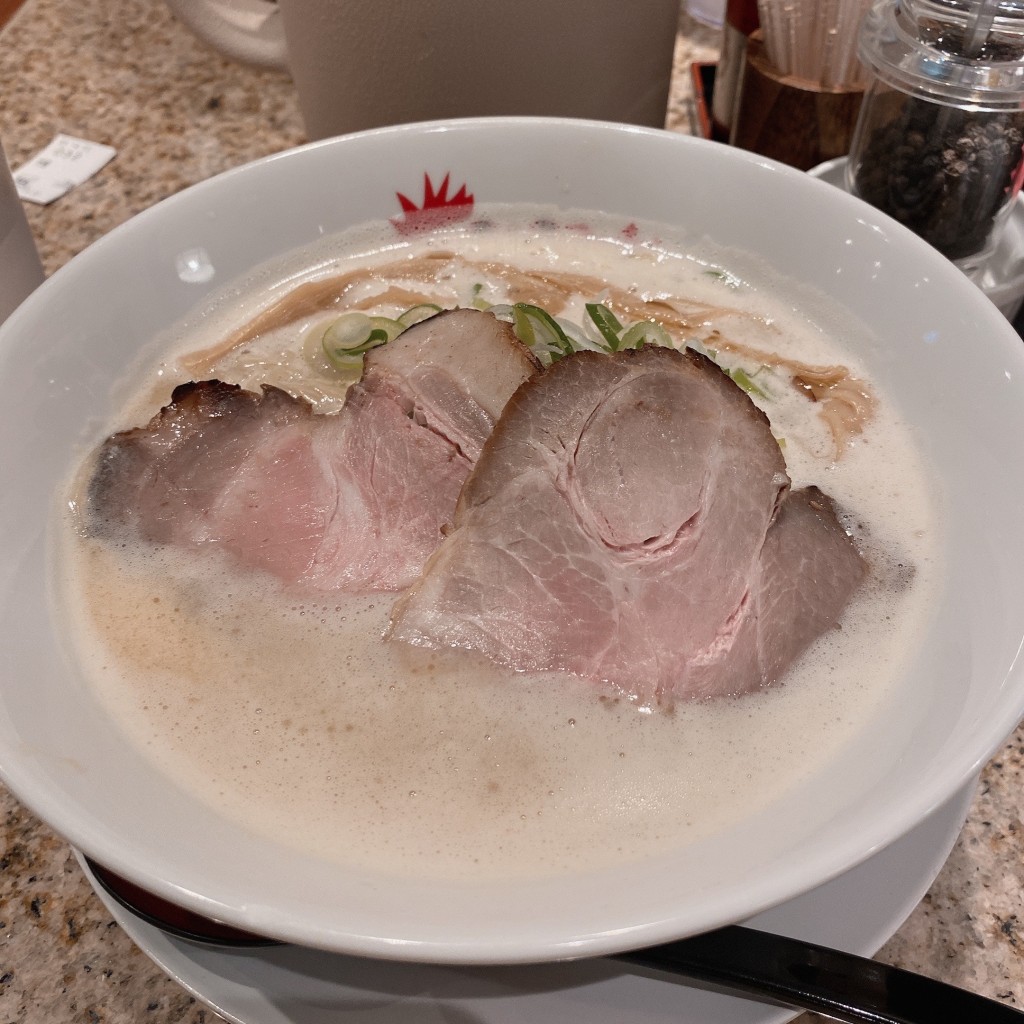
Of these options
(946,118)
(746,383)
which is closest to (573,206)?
(746,383)


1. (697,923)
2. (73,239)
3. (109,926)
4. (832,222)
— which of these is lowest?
(109,926)

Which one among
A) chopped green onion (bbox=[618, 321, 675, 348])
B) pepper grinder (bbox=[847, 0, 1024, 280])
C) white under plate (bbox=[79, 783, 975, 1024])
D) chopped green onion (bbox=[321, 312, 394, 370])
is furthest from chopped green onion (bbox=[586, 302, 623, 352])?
white under plate (bbox=[79, 783, 975, 1024])

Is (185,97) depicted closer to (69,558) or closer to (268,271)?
(268,271)

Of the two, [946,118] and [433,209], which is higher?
[946,118]

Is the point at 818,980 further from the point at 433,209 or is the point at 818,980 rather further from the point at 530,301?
the point at 433,209

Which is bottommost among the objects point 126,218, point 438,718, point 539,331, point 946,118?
point 126,218

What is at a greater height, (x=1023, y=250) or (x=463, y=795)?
(x=1023, y=250)

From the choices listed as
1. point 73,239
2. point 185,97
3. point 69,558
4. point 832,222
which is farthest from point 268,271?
point 185,97
